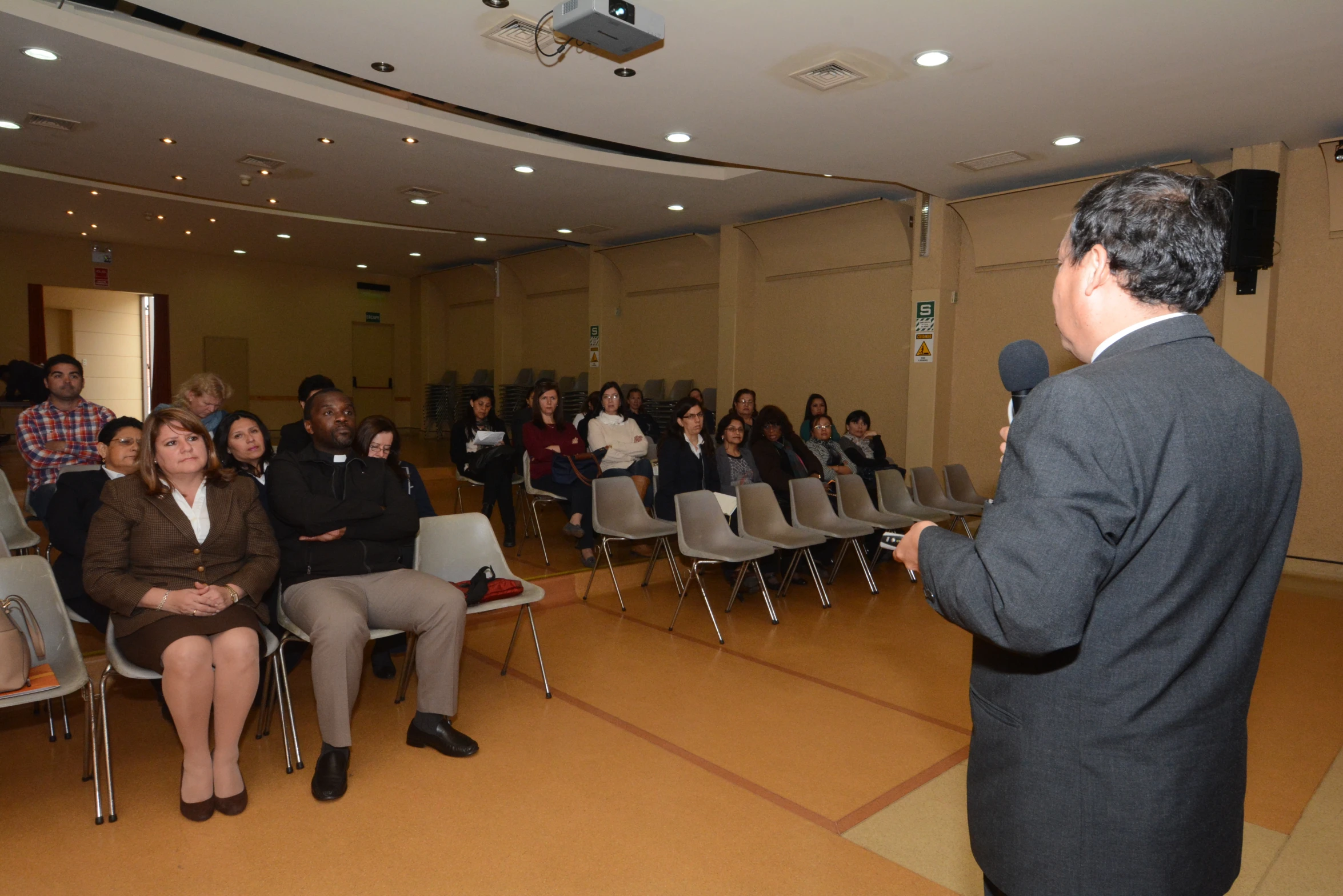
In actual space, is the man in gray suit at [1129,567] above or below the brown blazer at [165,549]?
above

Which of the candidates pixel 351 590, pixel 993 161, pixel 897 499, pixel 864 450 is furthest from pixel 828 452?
pixel 351 590

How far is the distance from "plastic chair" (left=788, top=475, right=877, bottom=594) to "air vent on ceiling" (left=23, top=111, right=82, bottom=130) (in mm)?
6535

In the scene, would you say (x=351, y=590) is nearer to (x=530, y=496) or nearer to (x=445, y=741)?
(x=445, y=741)

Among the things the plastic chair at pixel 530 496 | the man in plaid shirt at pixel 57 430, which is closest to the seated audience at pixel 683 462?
the plastic chair at pixel 530 496

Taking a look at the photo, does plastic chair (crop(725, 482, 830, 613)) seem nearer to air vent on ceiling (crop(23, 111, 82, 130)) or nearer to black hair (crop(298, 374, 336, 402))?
black hair (crop(298, 374, 336, 402))

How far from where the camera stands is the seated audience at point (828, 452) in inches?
279

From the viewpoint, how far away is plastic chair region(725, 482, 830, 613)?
5465 millimetres

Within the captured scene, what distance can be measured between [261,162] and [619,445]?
4484mm

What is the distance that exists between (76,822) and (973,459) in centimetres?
813

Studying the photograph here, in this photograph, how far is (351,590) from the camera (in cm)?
330

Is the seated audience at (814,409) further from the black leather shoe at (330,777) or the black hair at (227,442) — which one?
the black leather shoe at (330,777)

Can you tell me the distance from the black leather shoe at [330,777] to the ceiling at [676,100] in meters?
3.76

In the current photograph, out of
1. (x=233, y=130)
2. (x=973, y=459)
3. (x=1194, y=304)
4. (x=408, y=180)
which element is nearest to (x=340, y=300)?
(x=408, y=180)

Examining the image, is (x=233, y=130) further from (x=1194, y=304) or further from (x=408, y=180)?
(x=1194, y=304)
